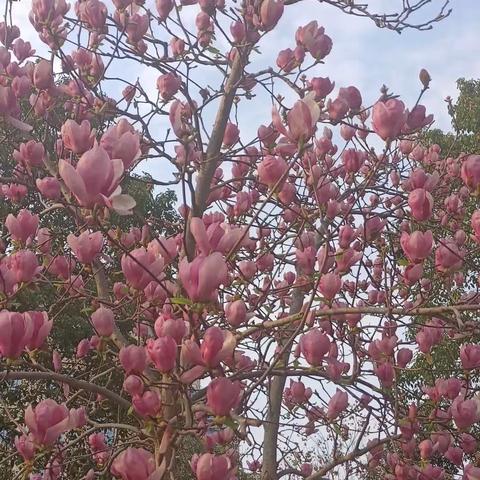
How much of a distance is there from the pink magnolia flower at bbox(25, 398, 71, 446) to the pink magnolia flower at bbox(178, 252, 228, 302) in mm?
414

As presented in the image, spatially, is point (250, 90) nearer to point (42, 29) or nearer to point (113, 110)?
point (113, 110)

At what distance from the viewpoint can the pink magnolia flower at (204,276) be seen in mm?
1184

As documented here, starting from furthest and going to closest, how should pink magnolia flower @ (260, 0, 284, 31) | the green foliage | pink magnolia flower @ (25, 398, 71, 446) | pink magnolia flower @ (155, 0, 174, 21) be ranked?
1. the green foliage
2. pink magnolia flower @ (155, 0, 174, 21)
3. pink magnolia flower @ (260, 0, 284, 31)
4. pink magnolia flower @ (25, 398, 71, 446)

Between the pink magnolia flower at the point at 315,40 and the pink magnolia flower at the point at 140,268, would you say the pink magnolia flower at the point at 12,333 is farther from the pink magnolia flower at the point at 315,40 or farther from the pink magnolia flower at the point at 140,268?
the pink magnolia flower at the point at 315,40

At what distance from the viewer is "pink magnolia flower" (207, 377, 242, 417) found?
4.04 ft

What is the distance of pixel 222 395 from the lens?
4.04 ft

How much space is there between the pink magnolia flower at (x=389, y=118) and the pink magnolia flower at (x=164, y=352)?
2.21 feet

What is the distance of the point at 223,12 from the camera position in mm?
2369

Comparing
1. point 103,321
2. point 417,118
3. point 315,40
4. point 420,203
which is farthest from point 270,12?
point 103,321

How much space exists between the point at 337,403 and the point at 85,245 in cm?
92

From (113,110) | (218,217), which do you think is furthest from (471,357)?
(113,110)

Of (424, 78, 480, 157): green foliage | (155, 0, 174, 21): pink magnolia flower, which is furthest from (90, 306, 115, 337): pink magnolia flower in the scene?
(424, 78, 480, 157): green foliage

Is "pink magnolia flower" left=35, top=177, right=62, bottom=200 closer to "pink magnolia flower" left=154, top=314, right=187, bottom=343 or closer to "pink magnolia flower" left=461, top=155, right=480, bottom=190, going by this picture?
"pink magnolia flower" left=154, top=314, right=187, bottom=343

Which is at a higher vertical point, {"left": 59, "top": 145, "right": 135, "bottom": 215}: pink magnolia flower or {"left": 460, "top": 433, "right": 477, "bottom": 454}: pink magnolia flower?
{"left": 59, "top": 145, "right": 135, "bottom": 215}: pink magnolia flower
